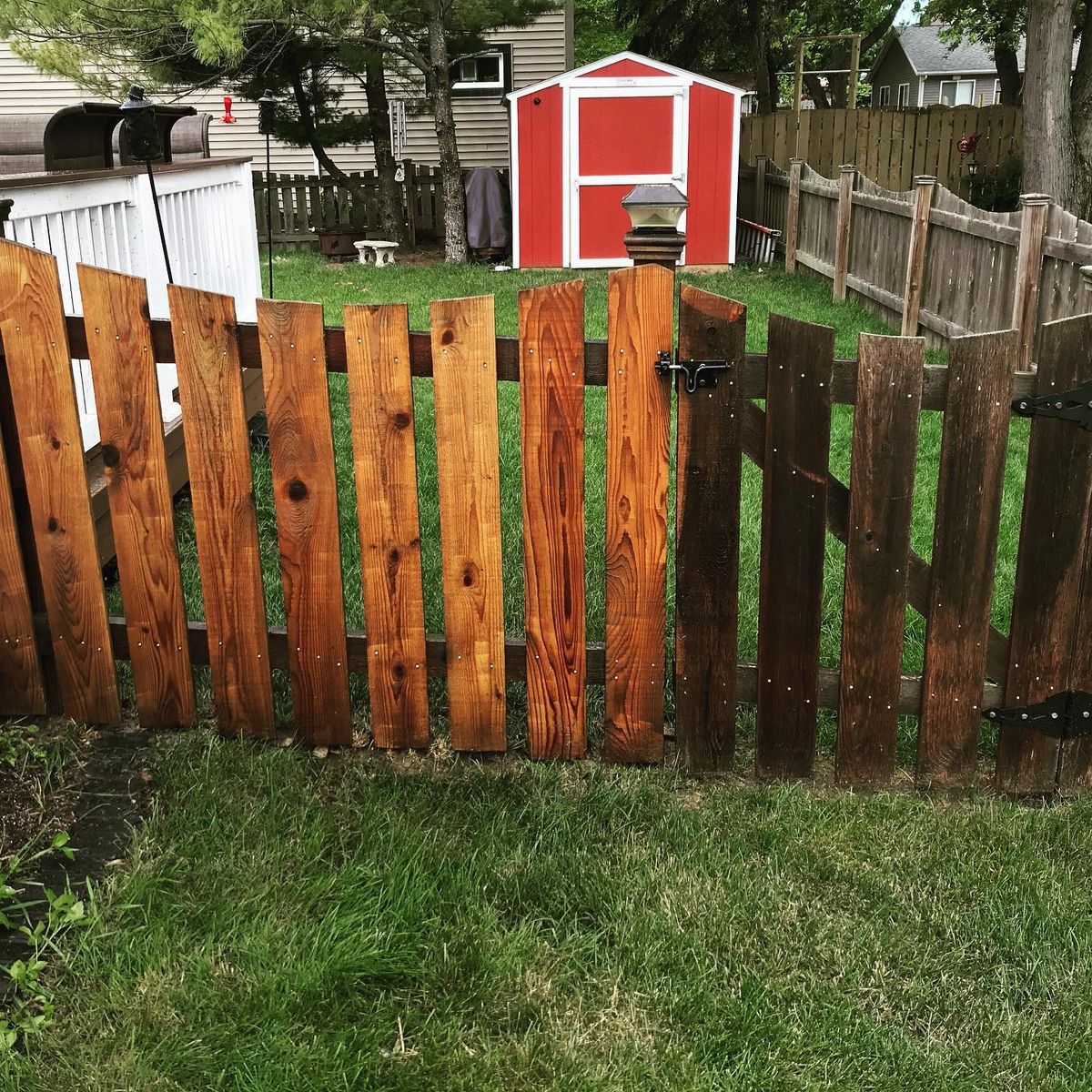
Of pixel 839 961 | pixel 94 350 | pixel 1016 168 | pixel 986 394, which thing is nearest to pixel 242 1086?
pixel 839 961

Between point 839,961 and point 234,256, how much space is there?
6.18m

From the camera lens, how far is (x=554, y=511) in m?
3.12

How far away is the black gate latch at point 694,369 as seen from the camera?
2.92 m

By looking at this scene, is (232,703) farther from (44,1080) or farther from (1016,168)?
(1016,168)

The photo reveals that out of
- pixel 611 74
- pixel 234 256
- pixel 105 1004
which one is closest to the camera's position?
pixel 105 1004

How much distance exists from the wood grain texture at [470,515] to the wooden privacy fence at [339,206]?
16.8 meters

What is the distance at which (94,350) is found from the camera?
305cm

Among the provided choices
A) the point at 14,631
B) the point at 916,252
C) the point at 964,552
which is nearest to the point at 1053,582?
the point at 964,552

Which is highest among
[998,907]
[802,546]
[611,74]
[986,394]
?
[611,74]

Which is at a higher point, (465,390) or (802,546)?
(465,390)

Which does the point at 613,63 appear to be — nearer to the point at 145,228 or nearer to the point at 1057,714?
the point at 145,228

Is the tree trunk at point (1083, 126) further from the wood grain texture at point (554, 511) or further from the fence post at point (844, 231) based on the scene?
the wood grain texture at point (554, 511)

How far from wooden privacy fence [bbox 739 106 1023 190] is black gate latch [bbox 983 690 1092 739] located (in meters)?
16.4

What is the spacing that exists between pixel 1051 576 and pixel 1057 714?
0.40 m
